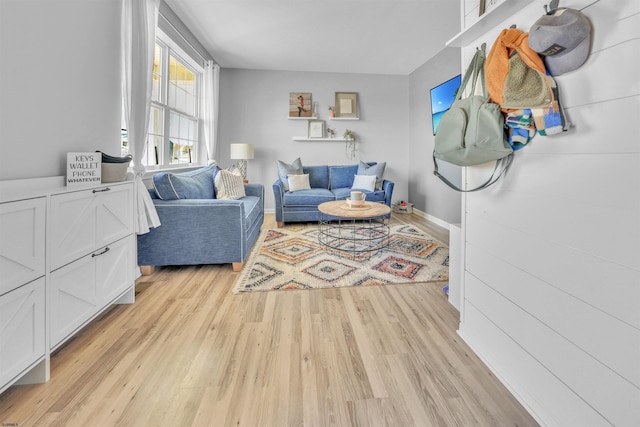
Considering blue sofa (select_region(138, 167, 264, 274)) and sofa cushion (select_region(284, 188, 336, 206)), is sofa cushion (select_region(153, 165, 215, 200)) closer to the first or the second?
blue sofa (select_region(138, 167, 264, 274))

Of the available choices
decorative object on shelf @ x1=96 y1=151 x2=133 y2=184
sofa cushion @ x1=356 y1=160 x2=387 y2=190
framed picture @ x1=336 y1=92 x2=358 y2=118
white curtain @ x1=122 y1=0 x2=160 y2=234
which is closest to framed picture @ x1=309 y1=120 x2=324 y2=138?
framed picture @ x1=336 y1=92 x2=358 y2=118

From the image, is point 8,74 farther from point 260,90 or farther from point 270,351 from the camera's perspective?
point 260,90

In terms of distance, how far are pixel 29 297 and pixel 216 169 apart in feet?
8.66

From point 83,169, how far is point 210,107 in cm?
312

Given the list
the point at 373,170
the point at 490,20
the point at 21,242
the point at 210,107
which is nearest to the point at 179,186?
the point at 21,242

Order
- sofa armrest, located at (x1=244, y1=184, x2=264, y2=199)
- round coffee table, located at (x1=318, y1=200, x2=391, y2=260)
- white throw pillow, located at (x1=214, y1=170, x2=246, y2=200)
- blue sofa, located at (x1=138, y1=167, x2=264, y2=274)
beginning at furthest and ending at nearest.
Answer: sofa armrest, located at (x1=244, y1=184, x2=264, y2=199), white throw pillow, located at (x1=214, y1=170, x2=246, y2=200), round coffee table, located at (x1=318, y1=200, x2=391, y2=260), blue sofa, located at (x1=138, y1=167, x2=264, y2=274)

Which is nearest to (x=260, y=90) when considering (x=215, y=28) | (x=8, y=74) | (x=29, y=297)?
(x=215, y=28)

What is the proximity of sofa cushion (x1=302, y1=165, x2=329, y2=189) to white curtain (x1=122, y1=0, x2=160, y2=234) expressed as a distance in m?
2.87

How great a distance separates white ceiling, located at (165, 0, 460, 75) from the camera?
3.04 m

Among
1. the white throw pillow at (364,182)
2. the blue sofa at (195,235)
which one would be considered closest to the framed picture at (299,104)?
the white throw pillow at (364,182)

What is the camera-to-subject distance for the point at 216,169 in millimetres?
3652

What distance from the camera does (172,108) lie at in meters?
3.54

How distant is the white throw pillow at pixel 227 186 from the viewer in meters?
3.38

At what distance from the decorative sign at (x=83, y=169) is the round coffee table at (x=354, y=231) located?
185cm
